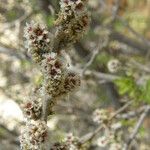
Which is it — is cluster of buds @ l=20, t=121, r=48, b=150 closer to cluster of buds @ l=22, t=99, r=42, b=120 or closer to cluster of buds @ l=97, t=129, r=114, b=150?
cluster of buds @ l=22, t=99, r=42, b=120

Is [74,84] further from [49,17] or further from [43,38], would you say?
[49,17]

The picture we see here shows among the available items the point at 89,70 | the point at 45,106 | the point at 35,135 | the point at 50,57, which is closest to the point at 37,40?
the point at 50,57

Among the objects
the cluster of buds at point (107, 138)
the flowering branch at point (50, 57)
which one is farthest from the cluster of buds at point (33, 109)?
→ the cluster of buds at point (107, 138)

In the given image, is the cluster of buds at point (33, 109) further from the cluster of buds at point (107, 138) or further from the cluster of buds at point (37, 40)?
the cluster of buds at point (107, 138)

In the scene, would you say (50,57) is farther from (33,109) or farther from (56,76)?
(33,109)

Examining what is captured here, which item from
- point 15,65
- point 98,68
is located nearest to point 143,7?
point 15,65

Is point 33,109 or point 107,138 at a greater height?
point 107,138
